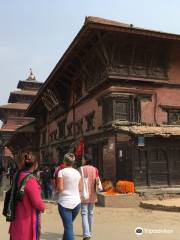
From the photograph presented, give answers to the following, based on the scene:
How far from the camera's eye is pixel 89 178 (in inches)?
310

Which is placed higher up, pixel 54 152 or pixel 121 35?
pixel 121 35

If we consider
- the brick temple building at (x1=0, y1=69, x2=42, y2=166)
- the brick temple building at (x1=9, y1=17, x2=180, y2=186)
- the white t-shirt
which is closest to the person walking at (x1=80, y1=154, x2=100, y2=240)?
the white t-shirt

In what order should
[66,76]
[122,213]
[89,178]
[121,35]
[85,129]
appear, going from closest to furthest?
[89,178]
[122,213]
[121,35]
[85,129]
[66,76]

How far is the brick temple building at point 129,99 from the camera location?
1562 centimetres

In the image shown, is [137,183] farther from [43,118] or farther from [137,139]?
[43,118]

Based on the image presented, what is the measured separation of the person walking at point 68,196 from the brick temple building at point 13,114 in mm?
43560

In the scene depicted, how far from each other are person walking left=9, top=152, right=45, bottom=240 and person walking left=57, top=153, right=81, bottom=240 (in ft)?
5.29

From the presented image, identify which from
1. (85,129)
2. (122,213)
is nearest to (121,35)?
(85,129)

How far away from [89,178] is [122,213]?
4675mm

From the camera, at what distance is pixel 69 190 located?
6.46 meters

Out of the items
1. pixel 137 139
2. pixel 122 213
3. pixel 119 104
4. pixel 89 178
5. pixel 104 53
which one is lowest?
pixel 122 213

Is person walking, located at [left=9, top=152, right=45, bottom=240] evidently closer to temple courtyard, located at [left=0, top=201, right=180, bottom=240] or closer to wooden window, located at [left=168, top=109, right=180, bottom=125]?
temple courtyard, located at [left=0, top=201, right=180, bottom=240]

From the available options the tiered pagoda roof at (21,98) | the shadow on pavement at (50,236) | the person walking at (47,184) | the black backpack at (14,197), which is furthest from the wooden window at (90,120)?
the tiered pagoda roof at (21,98)

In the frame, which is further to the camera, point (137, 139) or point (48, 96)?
point (48, 96)
